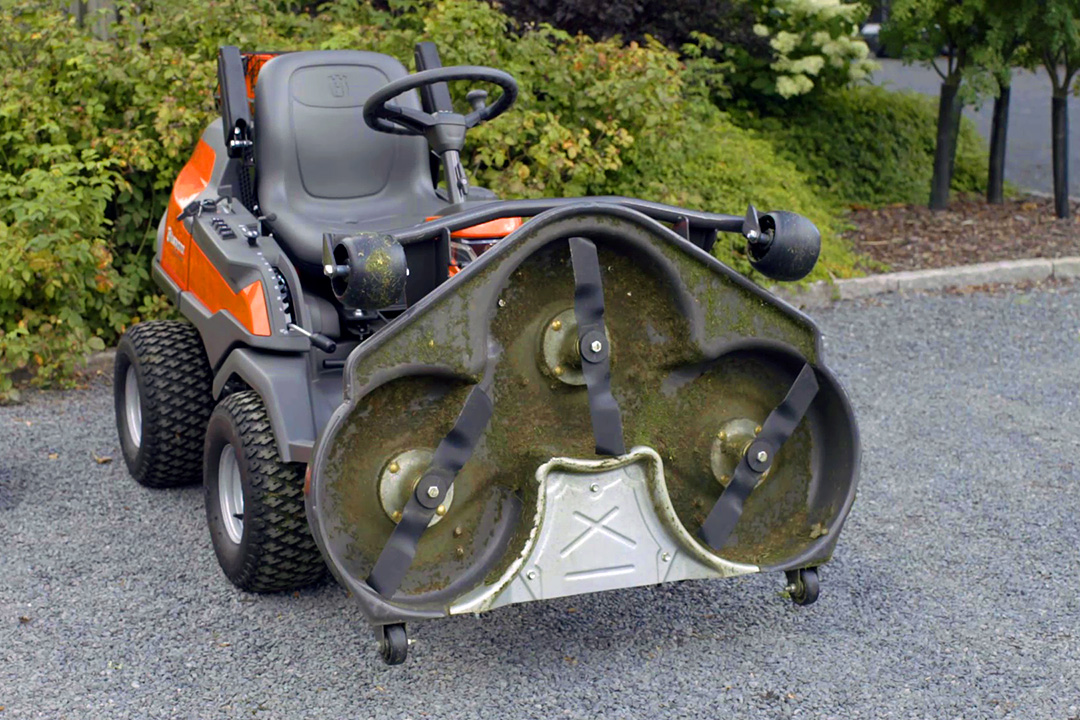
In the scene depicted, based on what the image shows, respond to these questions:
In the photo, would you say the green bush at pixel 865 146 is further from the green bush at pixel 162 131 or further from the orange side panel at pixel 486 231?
the orange side panel at pixel 486 231

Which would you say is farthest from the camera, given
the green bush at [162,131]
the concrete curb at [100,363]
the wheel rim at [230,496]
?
the concrete curb at [100,363]

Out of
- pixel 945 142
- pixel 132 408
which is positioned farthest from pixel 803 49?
pixel 132 408

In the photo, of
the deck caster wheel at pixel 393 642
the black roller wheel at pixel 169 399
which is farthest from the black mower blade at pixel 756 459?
the black roller wheel at pixel 169 399

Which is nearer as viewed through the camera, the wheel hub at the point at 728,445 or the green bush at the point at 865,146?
the wheel hub at the point at 728,445

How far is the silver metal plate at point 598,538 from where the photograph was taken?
2.98m

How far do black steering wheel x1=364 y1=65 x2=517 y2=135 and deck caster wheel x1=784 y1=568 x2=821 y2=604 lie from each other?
5.45 feet

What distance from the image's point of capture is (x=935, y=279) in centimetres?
754

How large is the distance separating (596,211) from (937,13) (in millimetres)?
6300

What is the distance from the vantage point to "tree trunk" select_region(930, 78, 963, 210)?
903 centimetres

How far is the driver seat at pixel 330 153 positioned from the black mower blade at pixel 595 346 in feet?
3.61

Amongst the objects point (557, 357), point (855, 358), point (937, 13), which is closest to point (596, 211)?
point (557, 357)

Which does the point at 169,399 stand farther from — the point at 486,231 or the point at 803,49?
the point at 803,49

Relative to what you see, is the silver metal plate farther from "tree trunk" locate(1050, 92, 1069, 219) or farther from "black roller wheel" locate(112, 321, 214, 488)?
"tree trunk" locate(1050, 92, 1069, 219)

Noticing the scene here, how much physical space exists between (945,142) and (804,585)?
647 centimetres
